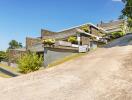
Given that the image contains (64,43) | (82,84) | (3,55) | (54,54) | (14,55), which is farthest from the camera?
(3,55)

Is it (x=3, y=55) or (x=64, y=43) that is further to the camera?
(x=3, y=55)

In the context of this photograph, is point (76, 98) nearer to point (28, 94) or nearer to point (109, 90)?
point (109, 90)

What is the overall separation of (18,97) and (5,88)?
276 centimetres

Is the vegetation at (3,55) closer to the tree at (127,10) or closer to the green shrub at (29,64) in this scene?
the green shrub at (29,64)

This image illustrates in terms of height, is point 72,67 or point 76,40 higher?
point 76,40

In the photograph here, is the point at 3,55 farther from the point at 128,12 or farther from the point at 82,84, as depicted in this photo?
the point at 82,84

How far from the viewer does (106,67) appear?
1554 centimetres

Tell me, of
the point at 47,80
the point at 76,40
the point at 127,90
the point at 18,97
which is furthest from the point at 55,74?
the point at 76,40

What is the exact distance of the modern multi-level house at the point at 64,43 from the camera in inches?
950

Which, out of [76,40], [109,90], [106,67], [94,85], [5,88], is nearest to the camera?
[109,90]

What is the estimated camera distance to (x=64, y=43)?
83.5 feet

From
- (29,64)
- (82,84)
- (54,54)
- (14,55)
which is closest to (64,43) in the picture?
(54,54)

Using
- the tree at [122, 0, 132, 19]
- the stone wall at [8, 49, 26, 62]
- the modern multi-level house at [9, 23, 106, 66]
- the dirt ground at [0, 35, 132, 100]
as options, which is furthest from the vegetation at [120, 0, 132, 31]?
the stone wall at [8, 49, 26, 62]

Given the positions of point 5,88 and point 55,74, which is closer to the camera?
point 5,88
